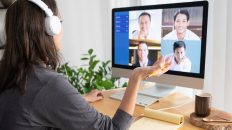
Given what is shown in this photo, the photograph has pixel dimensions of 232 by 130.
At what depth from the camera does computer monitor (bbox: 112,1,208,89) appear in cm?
115

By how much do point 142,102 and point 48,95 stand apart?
0.64 meters

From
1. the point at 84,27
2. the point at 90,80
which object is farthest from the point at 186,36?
the point at 84,27

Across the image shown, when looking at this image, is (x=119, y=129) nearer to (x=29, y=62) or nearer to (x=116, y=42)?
(x=29, y=62)

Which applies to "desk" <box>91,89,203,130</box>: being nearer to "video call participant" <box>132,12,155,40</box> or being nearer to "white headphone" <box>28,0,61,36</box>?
"video call participant" <box>132,12,155,40</box>

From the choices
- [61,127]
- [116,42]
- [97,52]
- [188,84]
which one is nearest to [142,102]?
[188,84]

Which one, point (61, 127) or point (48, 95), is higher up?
point (48, 95)

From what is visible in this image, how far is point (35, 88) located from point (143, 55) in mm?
709

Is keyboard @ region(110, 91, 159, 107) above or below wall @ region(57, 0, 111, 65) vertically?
below

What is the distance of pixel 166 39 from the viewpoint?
48.9 inches

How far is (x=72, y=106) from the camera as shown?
76 cm

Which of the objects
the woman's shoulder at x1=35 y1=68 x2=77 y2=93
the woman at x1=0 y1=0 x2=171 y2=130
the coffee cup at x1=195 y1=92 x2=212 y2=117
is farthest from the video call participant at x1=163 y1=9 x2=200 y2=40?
the woman's shoulder at x1=35 y1=68 x2=77 y2=93

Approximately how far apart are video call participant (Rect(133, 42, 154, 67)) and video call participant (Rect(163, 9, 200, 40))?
0.17m

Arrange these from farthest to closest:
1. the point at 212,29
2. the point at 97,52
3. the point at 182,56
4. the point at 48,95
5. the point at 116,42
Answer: the point at 97,52
the point at 212,29
the point at 116,42
the point at 182,56
the point at 48,95

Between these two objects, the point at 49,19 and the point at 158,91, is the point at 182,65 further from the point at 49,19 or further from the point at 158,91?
the point at 49,19
